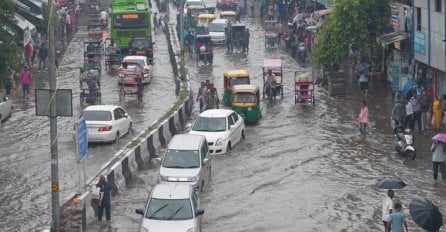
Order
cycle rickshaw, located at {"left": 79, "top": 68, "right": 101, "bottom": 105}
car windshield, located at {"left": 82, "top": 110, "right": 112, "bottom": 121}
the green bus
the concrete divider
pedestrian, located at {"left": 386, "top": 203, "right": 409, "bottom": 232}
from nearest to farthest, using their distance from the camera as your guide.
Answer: pedestrian, located at {"left": 386, "top": 203, "right": 409, "bottom": 232}
the concrete divider
car windshield, located at {"left": 82, "top": 110, "right": 112, "bottom": 121}
cycle rickshaw, located at {"left": 79, "top": 68, "right": 101, "bottom": 105}
the green bus

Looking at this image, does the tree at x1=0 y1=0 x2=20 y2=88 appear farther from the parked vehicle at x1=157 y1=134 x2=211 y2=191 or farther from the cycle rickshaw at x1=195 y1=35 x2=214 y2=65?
the cycle rickshaw at x1=195 y1=35 x2=214 y2=65

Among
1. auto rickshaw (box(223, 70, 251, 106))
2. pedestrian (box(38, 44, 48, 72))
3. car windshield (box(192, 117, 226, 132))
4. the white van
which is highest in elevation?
the white van

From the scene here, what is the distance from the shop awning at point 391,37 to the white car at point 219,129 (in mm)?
11278

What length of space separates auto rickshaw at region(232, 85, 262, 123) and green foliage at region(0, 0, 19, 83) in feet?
31.6

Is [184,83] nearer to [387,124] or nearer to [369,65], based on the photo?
[369,65]

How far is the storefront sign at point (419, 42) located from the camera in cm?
4354

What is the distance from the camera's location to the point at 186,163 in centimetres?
3064

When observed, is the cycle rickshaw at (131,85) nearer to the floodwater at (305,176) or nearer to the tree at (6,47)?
the floodwater at (305,176)

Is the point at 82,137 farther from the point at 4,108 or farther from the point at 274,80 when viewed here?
the point at 274,80

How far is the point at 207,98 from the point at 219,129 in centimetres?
752

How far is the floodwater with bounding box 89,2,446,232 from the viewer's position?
2742cm

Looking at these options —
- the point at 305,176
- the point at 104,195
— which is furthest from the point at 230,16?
the point at 104,195

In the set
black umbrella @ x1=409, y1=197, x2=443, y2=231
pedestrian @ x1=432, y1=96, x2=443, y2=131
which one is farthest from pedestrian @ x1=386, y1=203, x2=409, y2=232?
pedestrian @ x1=432, y1=96, x2=443, y2=131

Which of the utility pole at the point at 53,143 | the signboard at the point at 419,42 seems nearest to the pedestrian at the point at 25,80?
the signboard at the point at 419,42
